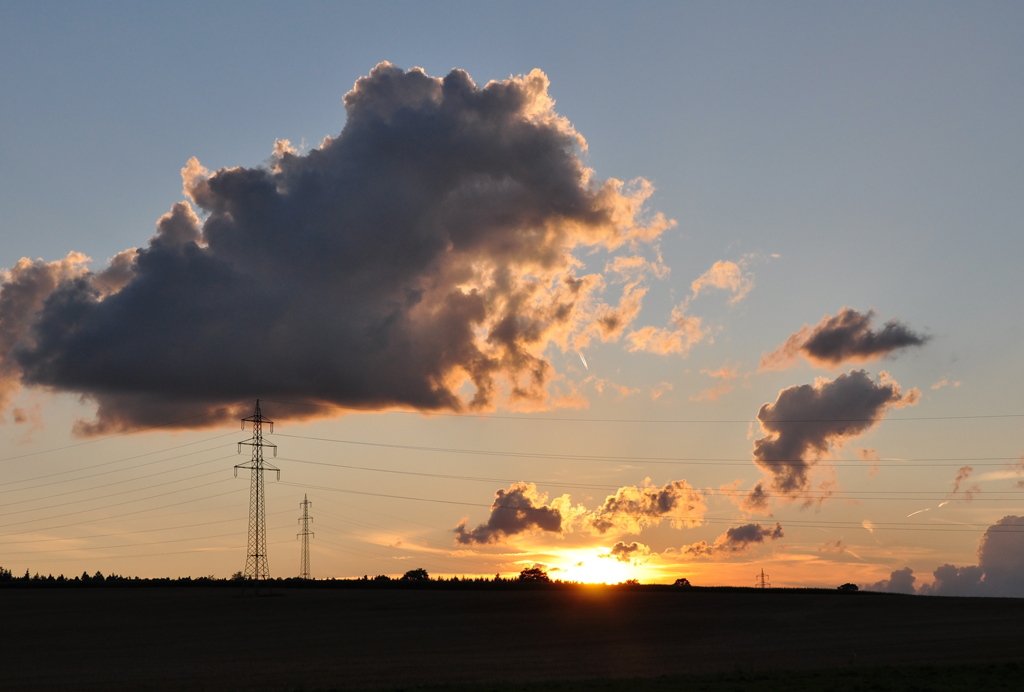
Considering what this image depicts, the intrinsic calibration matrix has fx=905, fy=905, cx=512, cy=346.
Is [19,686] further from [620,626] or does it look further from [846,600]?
[846,600]

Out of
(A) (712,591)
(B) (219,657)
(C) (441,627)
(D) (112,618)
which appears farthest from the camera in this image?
(A) (712,591)

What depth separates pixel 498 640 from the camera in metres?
75.1

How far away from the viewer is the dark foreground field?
47.8m

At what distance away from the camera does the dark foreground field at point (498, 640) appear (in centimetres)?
4778

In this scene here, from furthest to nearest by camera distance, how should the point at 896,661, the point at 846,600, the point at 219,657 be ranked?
the point at 846,600, the point at 219,657, the point at 896,661

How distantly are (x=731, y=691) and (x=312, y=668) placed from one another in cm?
2768

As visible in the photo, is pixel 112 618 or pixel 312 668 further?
pixel 112 618

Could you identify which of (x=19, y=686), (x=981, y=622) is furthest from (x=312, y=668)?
(x=981, y=622)

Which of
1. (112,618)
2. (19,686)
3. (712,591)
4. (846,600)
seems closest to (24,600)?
(112,618)

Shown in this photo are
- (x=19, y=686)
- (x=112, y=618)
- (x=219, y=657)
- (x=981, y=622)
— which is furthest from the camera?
(x=112, y=618)

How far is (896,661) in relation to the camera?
2109 inches

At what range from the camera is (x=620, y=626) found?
84.2 m

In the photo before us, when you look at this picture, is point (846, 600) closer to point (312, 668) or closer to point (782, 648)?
point (782, 648)

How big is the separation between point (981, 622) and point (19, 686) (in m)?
74.7
